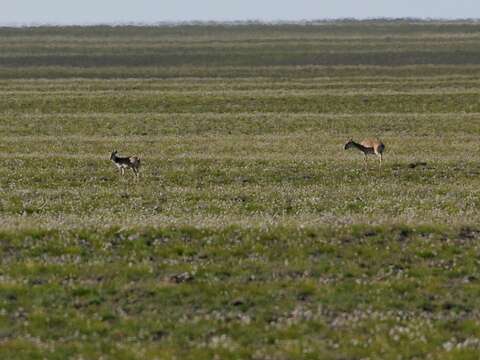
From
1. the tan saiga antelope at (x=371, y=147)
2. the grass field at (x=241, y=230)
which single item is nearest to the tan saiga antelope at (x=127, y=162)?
the grass field at (x=241, y=230)

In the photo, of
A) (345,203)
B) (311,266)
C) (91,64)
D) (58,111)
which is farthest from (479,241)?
(91,64)

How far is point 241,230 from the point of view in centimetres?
1928

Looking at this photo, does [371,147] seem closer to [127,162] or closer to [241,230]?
[127,162]

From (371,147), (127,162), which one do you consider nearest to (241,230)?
(127,162)

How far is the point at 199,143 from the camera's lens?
4153cm

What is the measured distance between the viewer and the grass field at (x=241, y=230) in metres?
13.9

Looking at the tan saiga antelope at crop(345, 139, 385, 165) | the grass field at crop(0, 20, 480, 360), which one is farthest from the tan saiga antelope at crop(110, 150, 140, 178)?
the tan saiga antelope at crop(345, 139, 385, 165)

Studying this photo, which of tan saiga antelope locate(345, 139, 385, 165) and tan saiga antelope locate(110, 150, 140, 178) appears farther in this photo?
tan saiga antelope locate(345, 139, 385, 165)

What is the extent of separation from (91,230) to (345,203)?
26.4ft

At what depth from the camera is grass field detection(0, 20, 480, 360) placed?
45.6 feet

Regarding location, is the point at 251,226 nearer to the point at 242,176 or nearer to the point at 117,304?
the point at 117,304

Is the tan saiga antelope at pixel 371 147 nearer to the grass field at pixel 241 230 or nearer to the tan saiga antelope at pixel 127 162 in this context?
the grass field at pixel 241 230

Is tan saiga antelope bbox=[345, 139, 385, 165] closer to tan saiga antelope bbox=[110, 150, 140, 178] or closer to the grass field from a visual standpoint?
the grass field

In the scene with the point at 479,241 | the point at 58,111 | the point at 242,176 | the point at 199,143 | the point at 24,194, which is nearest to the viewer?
the point at 479,241
